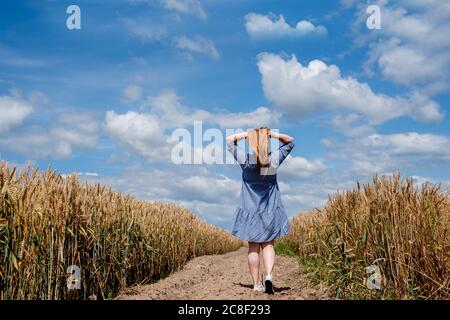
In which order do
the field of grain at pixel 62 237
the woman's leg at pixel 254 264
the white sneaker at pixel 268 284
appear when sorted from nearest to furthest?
1. the field of grain at pixel 62 237
2. the white sneaker at pixel 268 284
3. the woman's leg at pixel 254 264

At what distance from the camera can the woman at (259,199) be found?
7.05 meters

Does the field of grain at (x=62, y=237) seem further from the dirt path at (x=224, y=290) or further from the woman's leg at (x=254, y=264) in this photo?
the woman's leg at (x=254, y=264)

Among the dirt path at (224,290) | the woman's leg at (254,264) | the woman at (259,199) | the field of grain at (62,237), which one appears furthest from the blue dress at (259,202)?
the field of grain at (62,237)

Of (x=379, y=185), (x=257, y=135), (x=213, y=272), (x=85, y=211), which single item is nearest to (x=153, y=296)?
(x=85, y=211)

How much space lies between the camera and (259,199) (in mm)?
7227

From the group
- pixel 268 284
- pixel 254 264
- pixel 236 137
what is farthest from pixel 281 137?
pixel 268 284

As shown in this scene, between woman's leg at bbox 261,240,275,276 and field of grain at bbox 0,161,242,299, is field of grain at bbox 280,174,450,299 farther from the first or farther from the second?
field of grain at bbox 0,161,242,299

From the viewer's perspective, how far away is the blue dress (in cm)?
710

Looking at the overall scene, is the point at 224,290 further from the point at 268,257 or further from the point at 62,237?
the point at 62,237

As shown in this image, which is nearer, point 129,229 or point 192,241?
point 129,229
